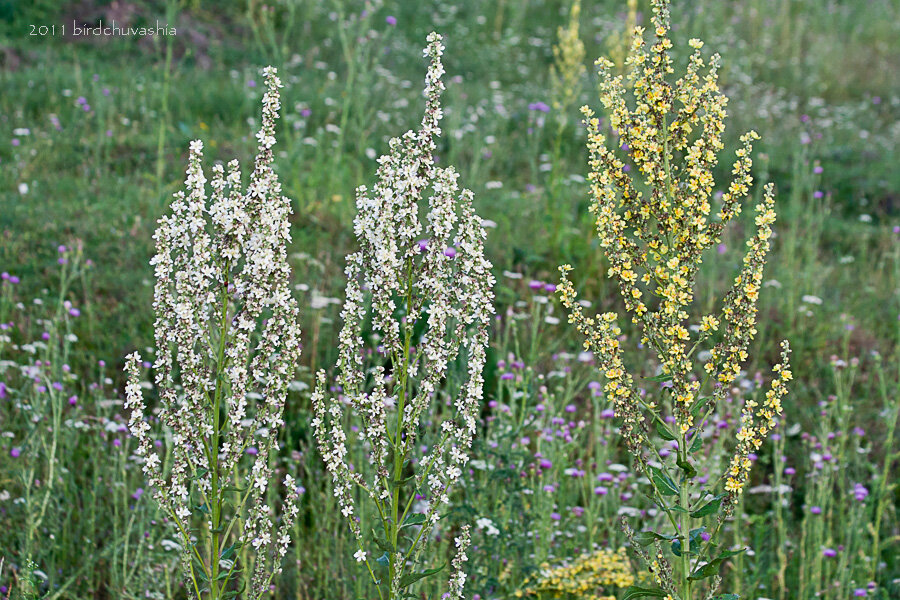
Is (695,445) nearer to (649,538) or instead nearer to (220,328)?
(649,538)

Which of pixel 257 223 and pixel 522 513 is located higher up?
pixel 257 223

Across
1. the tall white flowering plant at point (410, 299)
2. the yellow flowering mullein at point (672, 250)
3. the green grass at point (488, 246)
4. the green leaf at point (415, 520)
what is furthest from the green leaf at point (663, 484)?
the green grass at point (488, 246)

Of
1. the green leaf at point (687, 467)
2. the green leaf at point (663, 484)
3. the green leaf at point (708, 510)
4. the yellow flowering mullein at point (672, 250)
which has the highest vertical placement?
the yellow flowering mullein at point (672, 250)

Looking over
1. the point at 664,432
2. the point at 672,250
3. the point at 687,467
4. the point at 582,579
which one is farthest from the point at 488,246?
the point at 687,467

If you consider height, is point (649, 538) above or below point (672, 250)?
below

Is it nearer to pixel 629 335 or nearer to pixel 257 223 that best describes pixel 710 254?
pixel 629 335

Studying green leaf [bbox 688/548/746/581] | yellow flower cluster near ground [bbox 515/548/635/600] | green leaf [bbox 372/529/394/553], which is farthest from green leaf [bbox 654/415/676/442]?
yellow flower cluster near ground [bbox 515/548/635/600]

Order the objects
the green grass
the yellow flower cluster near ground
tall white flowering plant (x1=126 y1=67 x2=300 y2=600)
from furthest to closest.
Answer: the green grass → the yellow flower cluster near ground → tall white flowering plant (x1=126 y1=67 x2=300 y2=600)

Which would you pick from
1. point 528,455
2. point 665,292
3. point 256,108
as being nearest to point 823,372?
point 528,455

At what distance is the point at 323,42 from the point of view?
37.5 ft

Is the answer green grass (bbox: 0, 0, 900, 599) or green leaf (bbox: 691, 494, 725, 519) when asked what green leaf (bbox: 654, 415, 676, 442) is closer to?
green leaf (bbox: 691, 494, 725, 519)

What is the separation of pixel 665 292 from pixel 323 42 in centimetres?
961

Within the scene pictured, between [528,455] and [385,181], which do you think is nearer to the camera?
[385,181]

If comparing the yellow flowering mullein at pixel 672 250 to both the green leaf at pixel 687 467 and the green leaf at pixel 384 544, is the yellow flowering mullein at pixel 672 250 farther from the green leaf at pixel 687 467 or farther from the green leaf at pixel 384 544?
the green leaf at pixel 384 544
